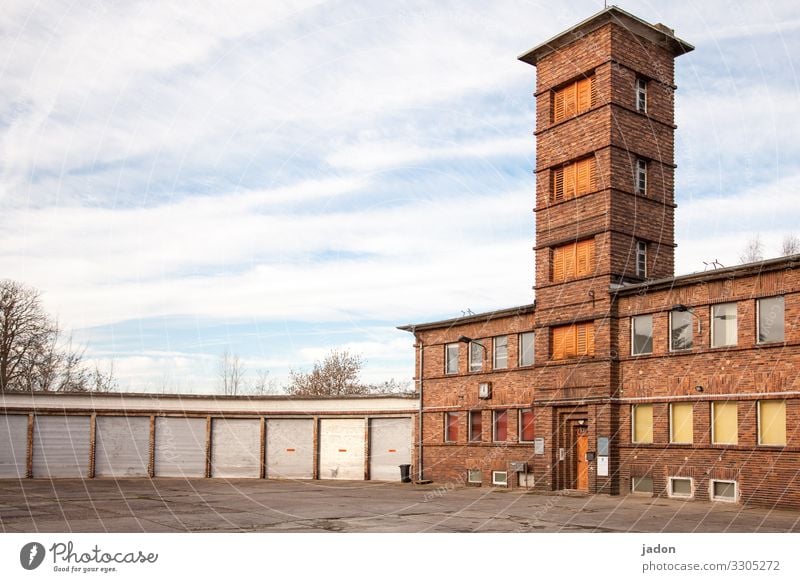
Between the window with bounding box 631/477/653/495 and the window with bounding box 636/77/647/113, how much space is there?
13620 mm

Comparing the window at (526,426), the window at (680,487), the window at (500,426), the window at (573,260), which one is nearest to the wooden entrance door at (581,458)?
the window at (526,426)

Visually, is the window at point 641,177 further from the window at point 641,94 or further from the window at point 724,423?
→ the window at point 724,423

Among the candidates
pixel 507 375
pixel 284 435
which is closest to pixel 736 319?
pixel 507 375

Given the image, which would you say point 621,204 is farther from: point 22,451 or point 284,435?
point 22,451

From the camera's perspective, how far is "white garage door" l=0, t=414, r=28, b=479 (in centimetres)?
4275

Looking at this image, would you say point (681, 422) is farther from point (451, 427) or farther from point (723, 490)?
point (451, 427)

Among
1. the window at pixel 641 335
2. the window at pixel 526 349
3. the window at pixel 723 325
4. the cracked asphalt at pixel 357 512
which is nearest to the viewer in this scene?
the cracked asphalt at pixel 357 512

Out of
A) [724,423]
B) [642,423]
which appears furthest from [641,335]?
[724,423]

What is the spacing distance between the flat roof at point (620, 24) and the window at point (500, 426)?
49.3 feet

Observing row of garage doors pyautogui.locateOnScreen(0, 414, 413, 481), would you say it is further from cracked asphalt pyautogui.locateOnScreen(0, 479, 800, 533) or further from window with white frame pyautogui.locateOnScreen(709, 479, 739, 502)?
window with white frame pyautogui.locateOnScreen(709, 479, 739, 502)

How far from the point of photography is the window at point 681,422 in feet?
95.8

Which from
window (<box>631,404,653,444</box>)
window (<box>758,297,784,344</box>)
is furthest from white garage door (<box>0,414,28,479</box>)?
window (<box>758,297,784,344</box>)
